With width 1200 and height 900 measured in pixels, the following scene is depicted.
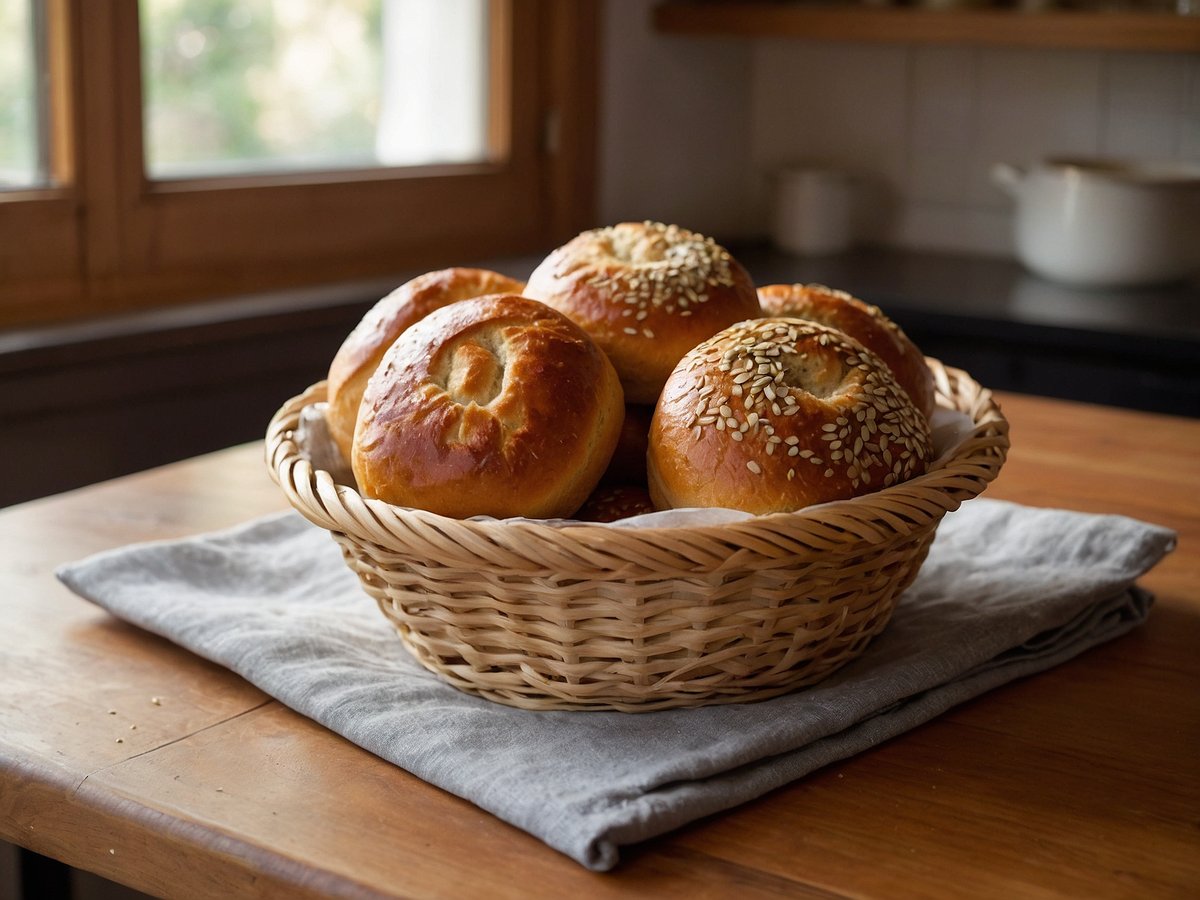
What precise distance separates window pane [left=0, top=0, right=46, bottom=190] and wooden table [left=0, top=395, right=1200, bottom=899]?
1.07 meters

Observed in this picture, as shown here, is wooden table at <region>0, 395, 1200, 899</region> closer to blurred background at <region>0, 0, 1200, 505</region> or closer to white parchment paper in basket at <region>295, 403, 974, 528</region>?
white parchment paper in basket at <region>295, 403, 974, 528</region>

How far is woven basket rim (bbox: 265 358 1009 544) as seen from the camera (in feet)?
2.31

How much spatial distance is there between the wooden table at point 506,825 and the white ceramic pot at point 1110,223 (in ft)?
5.16

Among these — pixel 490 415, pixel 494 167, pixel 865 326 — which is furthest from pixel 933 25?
pixel 490 415

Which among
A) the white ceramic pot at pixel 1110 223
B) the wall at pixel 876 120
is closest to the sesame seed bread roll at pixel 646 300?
the white ceramic pot at pixel 1110 223

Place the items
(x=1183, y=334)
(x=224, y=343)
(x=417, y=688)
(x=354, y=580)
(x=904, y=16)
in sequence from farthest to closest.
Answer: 1. (x=904, y=16)
2. (x=1183, y=334)
3. (x=224, y=343)
4. (x=354, y=580)
5. (x=417, y=688)

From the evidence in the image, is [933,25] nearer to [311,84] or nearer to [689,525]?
[311,84]

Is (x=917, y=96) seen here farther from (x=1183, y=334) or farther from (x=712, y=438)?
(x=712, y=438)

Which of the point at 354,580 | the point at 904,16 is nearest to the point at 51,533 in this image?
the point at 354,580

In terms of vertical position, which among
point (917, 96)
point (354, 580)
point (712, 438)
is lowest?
point (354, 580)

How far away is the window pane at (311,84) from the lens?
205cm

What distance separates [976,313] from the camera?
2.24 metres

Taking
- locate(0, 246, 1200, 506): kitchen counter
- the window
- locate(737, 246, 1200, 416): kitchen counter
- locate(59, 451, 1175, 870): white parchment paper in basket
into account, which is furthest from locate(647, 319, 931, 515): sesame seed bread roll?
locate(737, 246, 1200, 416): kitchen counter

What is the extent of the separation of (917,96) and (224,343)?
1.66 meters
